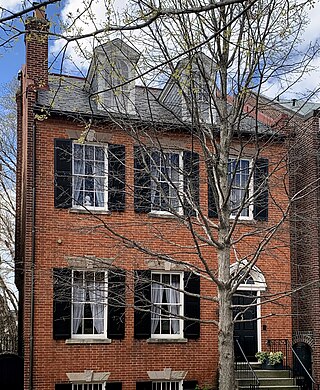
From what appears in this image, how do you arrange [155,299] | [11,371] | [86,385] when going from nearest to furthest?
[11,371] < [86,385] < [155,299]

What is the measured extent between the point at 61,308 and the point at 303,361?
7.01 metres

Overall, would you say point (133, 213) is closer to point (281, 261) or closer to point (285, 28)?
point (281, 261)

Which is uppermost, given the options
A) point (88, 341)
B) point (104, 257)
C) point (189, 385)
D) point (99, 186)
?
point (99, 186)

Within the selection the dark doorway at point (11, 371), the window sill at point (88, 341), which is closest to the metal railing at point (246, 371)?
the window sill at point (88, 341)

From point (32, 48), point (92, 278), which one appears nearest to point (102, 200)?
point (92, 278)

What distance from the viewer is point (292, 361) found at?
62.7ft

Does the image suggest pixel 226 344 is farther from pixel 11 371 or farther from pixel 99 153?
pixel 99 153

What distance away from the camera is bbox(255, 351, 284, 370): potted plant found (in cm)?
1856

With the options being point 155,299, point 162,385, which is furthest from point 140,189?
point 162,385

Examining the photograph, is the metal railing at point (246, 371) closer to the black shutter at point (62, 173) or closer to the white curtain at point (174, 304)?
the white curtain at point (174, 304)

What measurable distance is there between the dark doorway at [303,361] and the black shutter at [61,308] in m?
6.40

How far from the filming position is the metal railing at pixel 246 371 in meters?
17.5

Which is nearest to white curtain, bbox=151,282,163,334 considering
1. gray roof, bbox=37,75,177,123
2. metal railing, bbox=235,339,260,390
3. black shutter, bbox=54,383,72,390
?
metal railing, bbox=235,339,260,390

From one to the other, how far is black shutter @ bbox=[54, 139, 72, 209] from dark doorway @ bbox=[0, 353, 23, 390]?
12.5 feet
